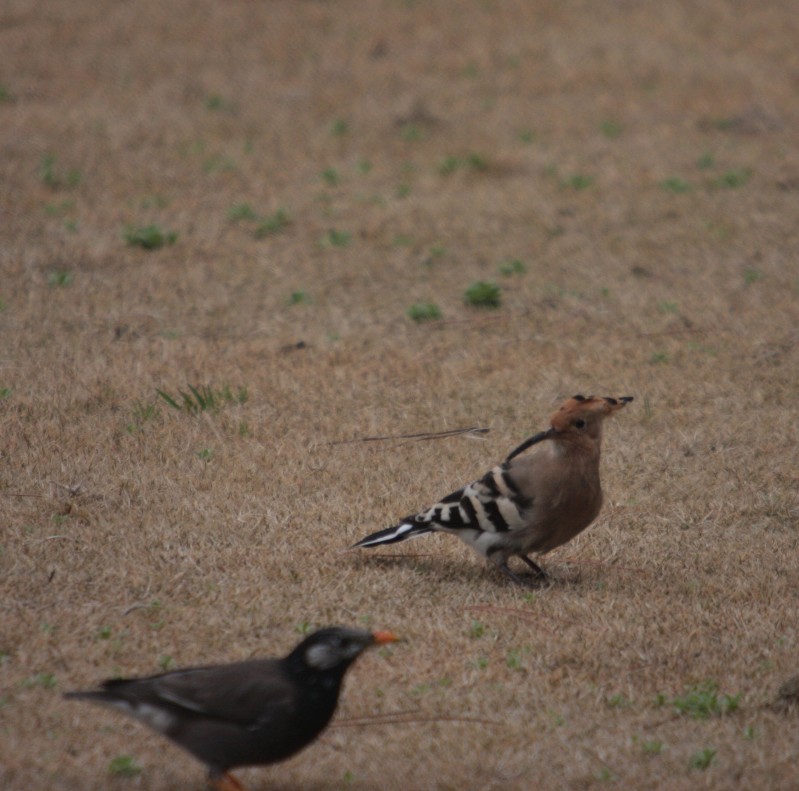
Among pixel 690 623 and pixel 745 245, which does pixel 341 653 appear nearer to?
pixel 690 623

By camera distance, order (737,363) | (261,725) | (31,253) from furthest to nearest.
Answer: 1. (31,253)
2. (737,363)
3. (261,725)

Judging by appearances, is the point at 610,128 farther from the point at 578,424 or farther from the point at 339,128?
the point at 578,424

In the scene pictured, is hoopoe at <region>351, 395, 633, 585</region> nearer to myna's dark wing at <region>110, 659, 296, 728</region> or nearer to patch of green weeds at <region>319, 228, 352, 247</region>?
myna's dark wing at <region>110, 659, 296, 728</region>

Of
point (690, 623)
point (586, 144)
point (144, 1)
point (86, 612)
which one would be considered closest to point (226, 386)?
point (86, 612)

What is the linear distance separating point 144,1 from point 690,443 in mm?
12464

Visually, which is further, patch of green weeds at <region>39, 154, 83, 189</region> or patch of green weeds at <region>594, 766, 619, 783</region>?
patch of green weeds at <region>39, 154, 83, 189</region>

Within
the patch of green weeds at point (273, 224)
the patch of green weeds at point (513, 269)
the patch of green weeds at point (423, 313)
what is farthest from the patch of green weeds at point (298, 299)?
the patch of green weeds at point (513, 269)

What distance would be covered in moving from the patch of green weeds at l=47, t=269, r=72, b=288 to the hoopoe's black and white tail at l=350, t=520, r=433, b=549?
4727mm

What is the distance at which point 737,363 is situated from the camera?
26.9ft

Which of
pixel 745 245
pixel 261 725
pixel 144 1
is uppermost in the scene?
pixel 144 1

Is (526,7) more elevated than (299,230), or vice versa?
(526,7)

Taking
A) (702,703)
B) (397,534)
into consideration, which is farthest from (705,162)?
(702,703)

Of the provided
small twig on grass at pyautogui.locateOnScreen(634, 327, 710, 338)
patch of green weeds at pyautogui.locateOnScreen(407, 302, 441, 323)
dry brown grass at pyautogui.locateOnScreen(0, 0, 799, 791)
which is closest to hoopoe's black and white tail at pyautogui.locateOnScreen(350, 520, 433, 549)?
dry brown grass at pyautogui.locateOnScreen(0, 0, 799, 791)

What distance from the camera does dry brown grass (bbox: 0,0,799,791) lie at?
14.8 feet
